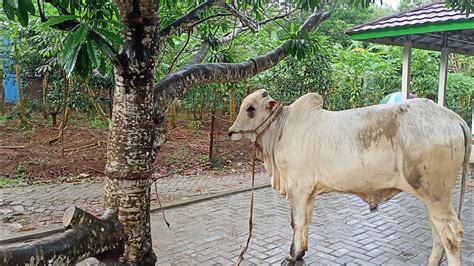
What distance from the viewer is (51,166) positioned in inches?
263

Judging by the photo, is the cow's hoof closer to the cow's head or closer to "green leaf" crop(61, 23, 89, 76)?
the cow's head

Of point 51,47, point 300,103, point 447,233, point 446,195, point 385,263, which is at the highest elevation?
point 51,47

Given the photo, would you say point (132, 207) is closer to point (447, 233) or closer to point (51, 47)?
point (447, 233)

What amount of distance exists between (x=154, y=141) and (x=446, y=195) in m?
1.99

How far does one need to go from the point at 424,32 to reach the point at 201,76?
4514mm

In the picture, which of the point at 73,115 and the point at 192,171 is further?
the point at 73,115

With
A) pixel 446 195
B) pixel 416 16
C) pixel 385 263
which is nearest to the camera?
pixel 446 195

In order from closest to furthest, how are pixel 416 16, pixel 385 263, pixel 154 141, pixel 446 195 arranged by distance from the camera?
1. pixel 154 141
2. pixel 446 195
3. pixel 385 263
4. pixel 416 16

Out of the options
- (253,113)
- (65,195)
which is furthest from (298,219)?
(65,195)

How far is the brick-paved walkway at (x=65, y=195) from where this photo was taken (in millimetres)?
4598

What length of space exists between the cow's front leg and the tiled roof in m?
3.73

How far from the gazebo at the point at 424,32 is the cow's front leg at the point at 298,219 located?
3.70 metres

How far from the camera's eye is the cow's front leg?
10.9 feet

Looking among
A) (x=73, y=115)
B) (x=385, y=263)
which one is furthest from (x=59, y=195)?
(x=73, y=115)
